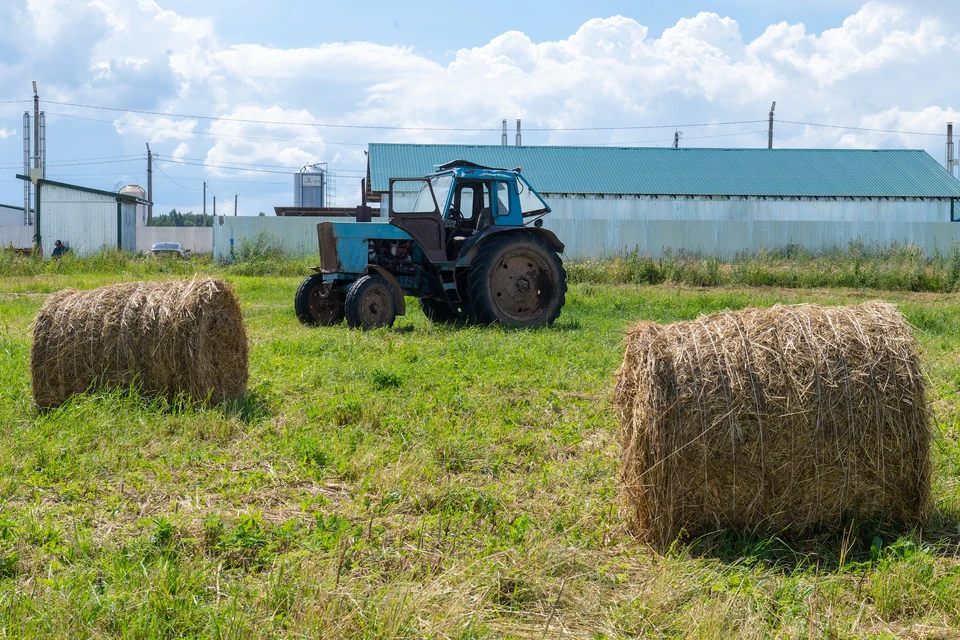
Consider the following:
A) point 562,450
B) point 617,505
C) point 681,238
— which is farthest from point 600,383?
point 681,238

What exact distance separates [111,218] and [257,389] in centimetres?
2710

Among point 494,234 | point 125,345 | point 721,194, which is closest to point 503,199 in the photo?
point 494,234

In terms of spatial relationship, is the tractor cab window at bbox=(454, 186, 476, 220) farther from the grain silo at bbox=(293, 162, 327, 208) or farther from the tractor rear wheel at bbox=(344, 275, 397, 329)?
the grain silo at bbox=(293, 162, 327, 208)

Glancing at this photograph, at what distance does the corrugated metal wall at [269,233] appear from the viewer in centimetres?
2858

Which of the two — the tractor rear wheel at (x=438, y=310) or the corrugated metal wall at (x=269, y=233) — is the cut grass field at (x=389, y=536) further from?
the corrugated metal wall at (x=269, y=233)

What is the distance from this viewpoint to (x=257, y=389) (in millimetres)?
7375

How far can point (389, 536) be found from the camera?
4152 mm

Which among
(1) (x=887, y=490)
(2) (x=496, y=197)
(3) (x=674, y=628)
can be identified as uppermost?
(2) (x=496, y=197)

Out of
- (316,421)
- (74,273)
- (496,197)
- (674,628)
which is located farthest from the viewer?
(74,273)

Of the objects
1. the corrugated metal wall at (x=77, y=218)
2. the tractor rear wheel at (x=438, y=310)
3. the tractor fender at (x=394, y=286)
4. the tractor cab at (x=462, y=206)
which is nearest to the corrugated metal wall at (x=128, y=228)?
the corrugated metal wall at (x=77, y=218)

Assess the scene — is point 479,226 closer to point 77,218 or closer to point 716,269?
point 716,269

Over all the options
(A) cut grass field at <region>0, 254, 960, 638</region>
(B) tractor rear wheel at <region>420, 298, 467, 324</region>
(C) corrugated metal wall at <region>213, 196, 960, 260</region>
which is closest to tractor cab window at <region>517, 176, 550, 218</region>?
(B) tractor rear wheel at <region>420, 298, 467, 324</region>

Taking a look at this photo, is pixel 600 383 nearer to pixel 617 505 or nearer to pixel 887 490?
pixel 617 505

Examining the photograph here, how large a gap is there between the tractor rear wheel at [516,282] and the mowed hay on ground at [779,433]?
8.37 m
